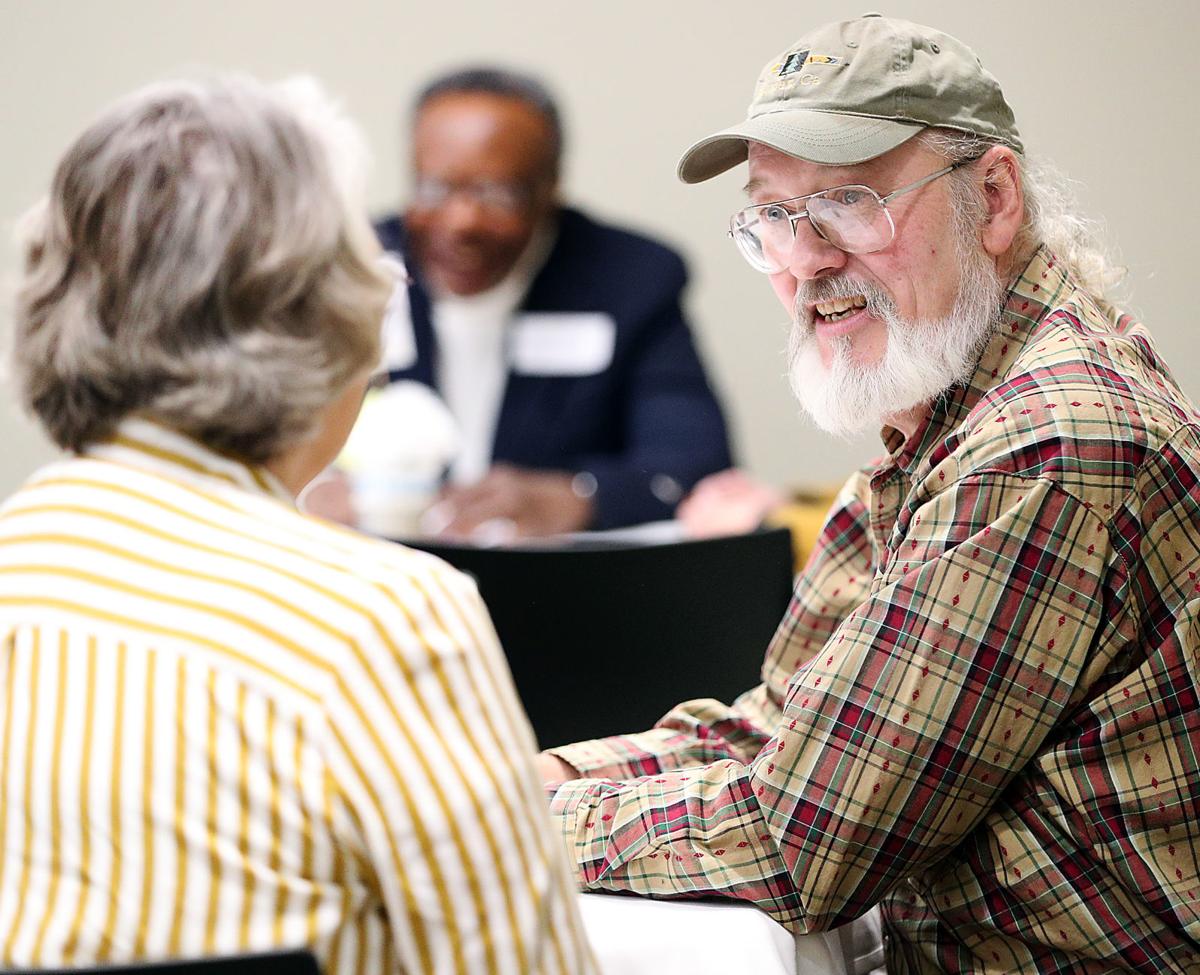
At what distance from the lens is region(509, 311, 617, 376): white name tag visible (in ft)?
11.8

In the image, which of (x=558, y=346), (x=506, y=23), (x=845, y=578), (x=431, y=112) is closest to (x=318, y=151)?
(x=845, y=578)

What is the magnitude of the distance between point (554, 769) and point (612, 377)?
7.12 feet

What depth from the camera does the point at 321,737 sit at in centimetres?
76

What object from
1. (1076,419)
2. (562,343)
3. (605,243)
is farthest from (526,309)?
(1076,419)

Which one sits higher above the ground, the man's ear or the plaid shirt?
the man's ear

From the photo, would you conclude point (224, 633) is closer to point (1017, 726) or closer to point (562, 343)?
point (1017, 726)

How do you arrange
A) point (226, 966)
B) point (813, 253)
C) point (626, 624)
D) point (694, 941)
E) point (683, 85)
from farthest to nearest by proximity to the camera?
point (683, 85), point (626, 624), point (813, 253), point (694, 941), point (226, 966)

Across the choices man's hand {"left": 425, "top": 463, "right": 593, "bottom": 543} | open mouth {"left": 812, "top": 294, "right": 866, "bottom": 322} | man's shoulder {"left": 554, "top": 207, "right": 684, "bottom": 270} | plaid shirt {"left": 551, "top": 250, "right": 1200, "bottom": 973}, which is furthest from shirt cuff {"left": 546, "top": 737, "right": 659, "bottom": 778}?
man's shoulder {"left": 554, "top": 207, "right": 684, "bottom": 270}

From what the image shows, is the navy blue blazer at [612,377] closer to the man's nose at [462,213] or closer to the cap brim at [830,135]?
the man's nose at [462,213]

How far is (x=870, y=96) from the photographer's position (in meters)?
1.43

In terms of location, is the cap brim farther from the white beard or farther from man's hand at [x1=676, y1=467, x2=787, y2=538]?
man's hand at [x1=676, y1=467, x2=787, y2=538]

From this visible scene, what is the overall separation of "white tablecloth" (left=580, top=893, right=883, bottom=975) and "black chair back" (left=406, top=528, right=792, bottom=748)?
0.64m

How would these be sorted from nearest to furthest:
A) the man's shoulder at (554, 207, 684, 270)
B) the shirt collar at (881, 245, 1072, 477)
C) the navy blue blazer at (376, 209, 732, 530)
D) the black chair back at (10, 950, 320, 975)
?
1. the black chair back at (10, 950, 320, 975)
2. the shirt collar at (881, 245, 1072, 477)
3. the navy blue blazer at (376, 209, 732, 530)
4. the man's shoulder at (554, 207, 684, 270)

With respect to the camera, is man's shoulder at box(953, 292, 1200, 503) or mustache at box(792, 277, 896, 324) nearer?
→ man's shoulder at box(953, 292, 1200, 503)
